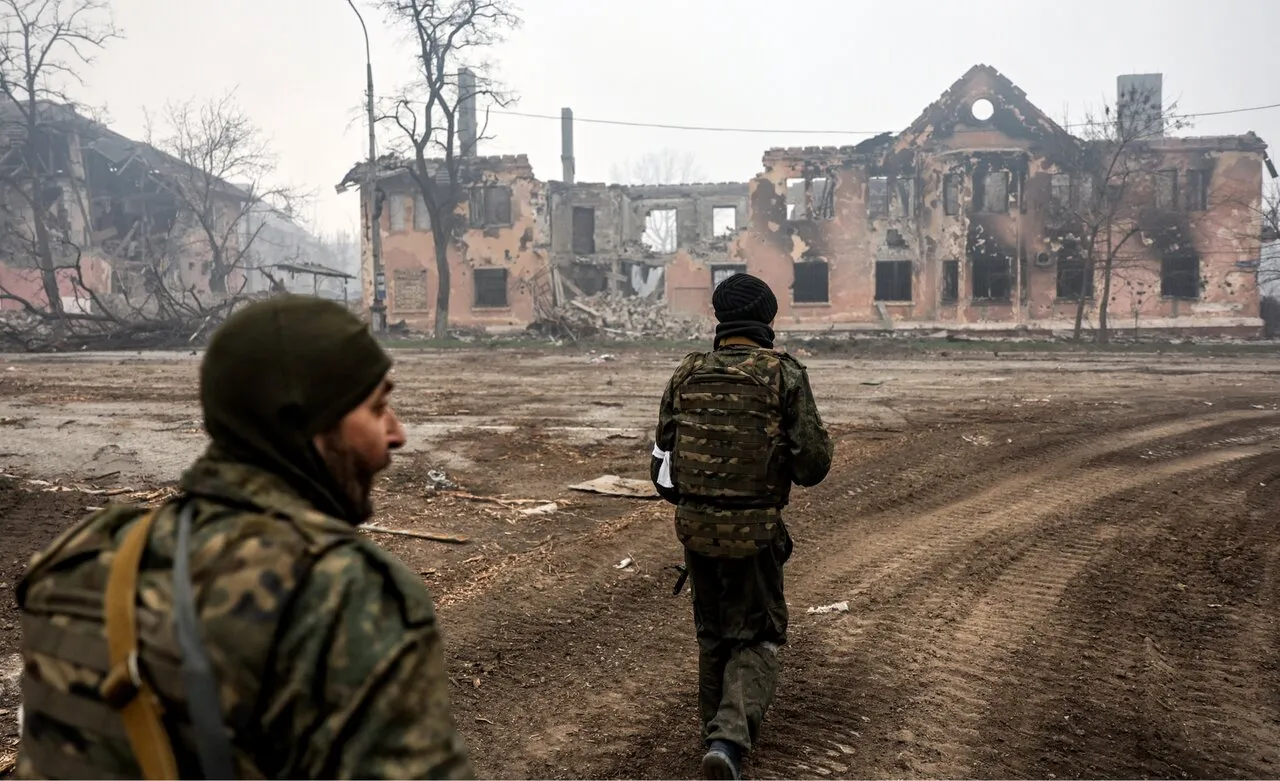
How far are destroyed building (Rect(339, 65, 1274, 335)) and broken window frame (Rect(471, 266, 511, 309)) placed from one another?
0.08 meters

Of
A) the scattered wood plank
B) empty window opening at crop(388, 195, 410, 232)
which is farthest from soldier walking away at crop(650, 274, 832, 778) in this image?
empty window opening at crop(388, 195, 410, 232)

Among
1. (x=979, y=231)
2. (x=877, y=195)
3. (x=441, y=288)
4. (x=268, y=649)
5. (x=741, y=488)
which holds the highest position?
(x=877, y=195)

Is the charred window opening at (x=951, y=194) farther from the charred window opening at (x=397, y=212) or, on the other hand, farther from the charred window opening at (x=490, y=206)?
the charred window opening at (x=397, y=212)

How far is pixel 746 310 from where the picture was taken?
3904mm

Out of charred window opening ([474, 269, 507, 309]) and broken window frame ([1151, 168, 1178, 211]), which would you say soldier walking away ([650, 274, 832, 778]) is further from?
broken window frame ([1151, 168, 1178, 211])

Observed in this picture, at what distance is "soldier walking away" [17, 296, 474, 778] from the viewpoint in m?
1.34

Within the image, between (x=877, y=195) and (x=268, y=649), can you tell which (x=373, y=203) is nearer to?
(x=877, y=195)

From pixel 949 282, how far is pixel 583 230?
50.1 feet

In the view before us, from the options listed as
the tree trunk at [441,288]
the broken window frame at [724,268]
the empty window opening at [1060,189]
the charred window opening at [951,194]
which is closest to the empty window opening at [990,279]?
the charred window opening at [951,194]

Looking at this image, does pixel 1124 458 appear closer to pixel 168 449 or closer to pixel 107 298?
pixel 168 449

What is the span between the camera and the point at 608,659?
489 centimetres

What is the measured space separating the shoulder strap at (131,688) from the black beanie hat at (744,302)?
2805 millimetres

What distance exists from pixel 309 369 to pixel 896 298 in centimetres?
3553

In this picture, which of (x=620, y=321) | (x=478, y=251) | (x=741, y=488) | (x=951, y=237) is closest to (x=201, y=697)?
(x=741, y=488)
